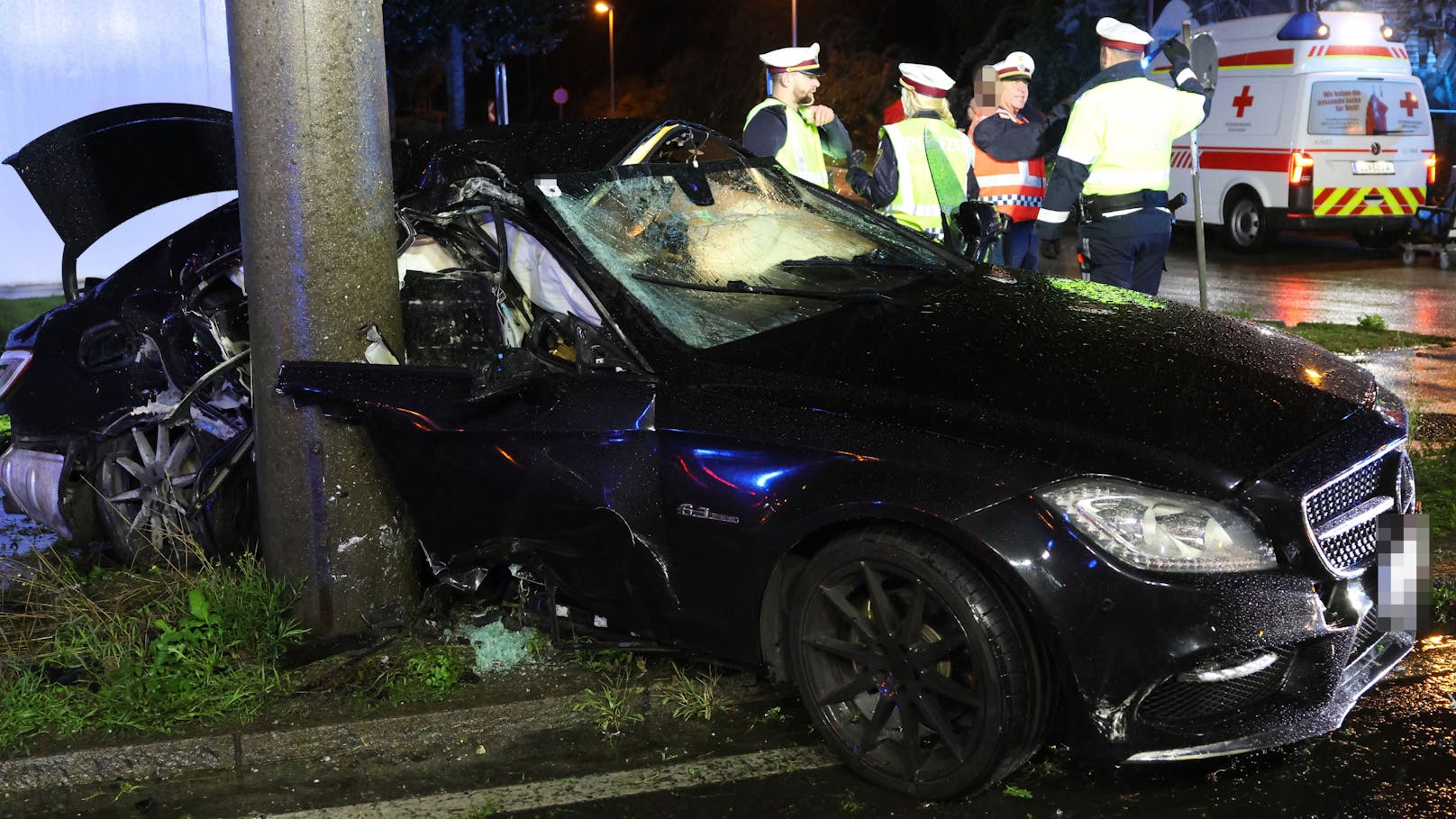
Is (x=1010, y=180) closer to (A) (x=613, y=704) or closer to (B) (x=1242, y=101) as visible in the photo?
(A) (x=613, y=704)

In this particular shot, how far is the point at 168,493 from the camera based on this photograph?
4.98m

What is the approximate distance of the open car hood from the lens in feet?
17.5

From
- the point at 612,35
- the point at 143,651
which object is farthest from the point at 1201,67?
the point at 612,35

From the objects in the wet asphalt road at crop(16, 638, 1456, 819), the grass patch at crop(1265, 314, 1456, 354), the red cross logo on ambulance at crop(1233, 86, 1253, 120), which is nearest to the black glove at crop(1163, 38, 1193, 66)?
the grass patch at crop(1265, 314, 1456, 354)

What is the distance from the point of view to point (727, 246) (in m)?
4.39

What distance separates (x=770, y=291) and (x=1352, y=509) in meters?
1.63

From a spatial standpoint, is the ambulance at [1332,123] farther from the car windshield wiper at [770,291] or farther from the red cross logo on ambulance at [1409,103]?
the car windshield wiper at [770,291]

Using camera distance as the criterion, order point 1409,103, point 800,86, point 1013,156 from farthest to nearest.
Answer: point 1409,103 < point 1013,156 < point 800,86

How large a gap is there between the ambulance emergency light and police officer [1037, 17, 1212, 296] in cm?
802

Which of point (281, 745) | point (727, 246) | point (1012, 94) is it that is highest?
point (1012, 94)

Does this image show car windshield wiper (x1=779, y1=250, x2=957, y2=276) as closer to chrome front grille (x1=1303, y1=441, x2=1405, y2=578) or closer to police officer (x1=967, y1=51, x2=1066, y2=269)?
chrome front grille (x1=1303, y1=441, x2=1405, y2=578)

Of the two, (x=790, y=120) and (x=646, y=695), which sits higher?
(x=790, y=120)

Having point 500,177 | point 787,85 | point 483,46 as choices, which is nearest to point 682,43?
point 483,46

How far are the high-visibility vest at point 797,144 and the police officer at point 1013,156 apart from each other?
1150mm
